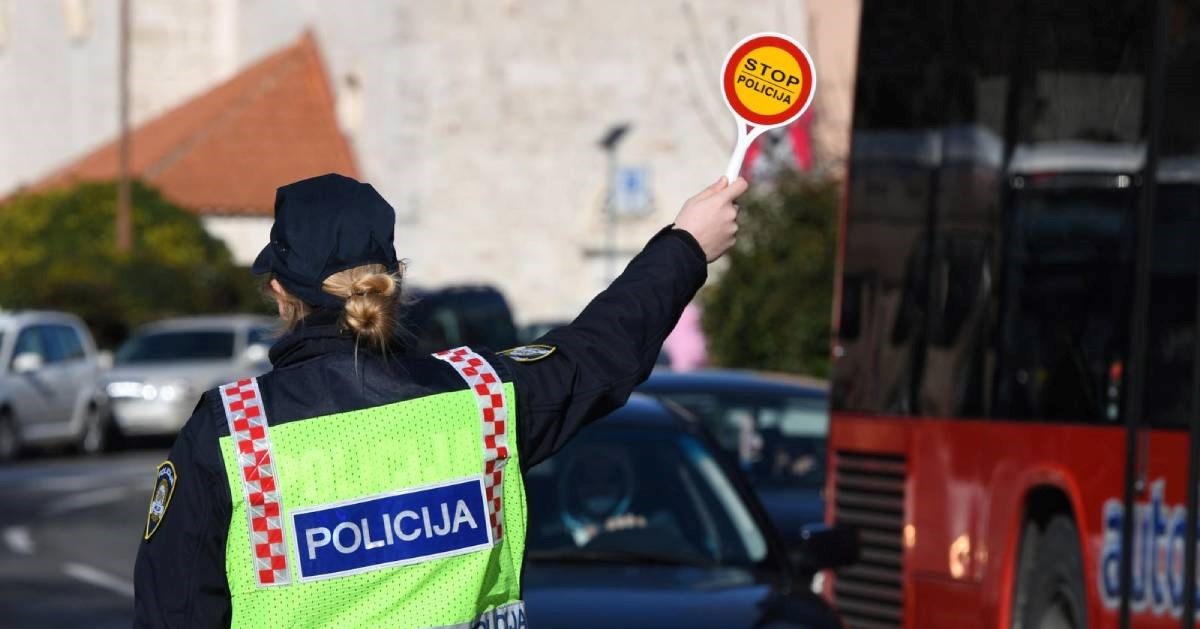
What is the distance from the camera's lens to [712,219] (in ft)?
13.1

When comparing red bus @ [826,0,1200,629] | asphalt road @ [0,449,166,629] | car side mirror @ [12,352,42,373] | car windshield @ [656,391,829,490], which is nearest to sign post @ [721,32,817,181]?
red bus @ [826,0,1200,629]

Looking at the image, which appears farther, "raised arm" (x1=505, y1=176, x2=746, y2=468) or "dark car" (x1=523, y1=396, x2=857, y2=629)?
"dark car" (x1=523, y1=396, x2=857, y2=629)

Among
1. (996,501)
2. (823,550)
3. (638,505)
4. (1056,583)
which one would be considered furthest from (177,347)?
(823,550)

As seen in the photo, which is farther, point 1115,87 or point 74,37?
point 74,37

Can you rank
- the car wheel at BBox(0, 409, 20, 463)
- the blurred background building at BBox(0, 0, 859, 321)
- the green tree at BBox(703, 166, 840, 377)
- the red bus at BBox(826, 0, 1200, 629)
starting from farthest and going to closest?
the blurred background building at BBox(0, 0, 859, 321) < the car wheel at BBox(0, 409, 20, 463) < the green tree at BBox(703, 166, 840, 377) < the red bus at BBox(826, 0, 1200, 629)

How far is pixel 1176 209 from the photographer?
23.3 feet

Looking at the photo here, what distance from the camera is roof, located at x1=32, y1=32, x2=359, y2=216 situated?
47.2 meters

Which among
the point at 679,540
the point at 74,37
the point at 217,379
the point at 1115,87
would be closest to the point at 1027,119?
the point at 1115,87

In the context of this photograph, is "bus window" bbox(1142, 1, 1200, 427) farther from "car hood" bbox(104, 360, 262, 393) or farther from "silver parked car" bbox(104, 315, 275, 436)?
"car hood" bbox(104, 360, 262, 393)

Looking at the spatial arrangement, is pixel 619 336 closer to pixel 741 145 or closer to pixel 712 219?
pixel 712 219

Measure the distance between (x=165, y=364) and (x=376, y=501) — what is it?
1016 inches

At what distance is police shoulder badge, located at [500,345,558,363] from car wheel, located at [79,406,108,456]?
80.1ft

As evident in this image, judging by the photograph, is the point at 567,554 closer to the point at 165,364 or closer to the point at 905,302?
the point at 905,302

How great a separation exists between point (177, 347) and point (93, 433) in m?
2.13
